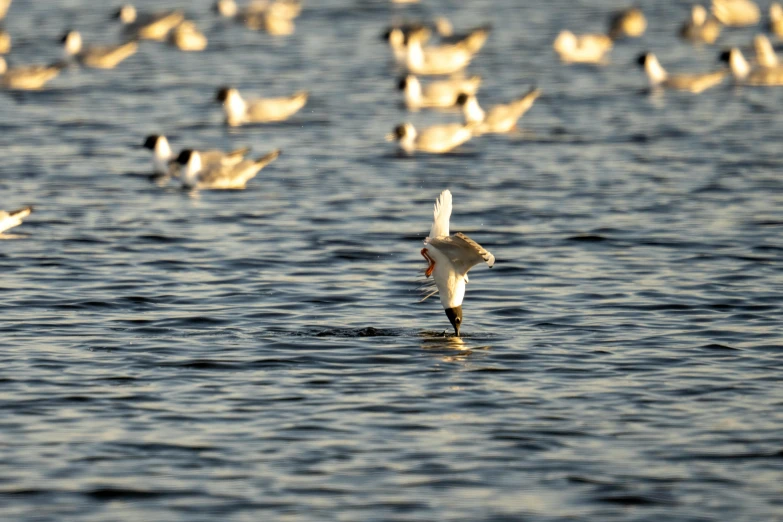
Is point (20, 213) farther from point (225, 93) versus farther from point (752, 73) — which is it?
point (752, 73)

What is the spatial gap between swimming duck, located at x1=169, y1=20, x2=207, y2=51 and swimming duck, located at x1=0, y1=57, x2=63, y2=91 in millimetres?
5854

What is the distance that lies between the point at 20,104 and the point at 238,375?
18694mm

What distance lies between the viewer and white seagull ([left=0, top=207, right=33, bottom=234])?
16.0m

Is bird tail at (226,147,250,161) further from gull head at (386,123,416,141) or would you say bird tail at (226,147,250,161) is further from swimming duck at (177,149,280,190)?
gull head at (386,123,416,141)

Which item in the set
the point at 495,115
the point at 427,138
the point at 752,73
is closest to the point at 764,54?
the point at 752,73

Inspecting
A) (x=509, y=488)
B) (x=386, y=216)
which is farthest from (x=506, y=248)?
(x=509, y=488)

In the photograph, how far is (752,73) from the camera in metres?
30.1

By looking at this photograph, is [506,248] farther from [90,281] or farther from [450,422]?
[450,422]

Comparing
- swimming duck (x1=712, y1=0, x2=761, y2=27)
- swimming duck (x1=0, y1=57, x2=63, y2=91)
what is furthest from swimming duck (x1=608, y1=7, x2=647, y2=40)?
swimming duck (x1=0, y1=57, x2=63, y2=91)

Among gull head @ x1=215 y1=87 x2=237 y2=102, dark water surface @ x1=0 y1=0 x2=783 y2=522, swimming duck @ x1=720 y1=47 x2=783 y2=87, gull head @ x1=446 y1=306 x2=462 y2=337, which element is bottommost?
dark water surface @ x1=0 y1=0 x2=783 y2=522

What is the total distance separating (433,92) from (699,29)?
10780mm

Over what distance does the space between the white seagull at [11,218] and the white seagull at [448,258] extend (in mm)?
6399

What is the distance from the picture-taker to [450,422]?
9273 mm

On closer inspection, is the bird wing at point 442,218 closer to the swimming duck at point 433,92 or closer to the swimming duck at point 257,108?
the swimming duck at point 257,108
